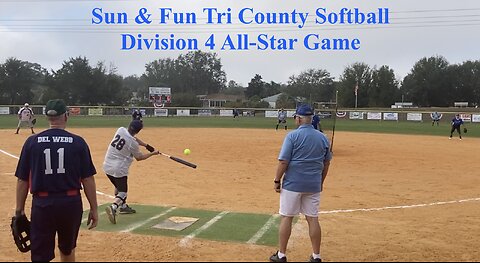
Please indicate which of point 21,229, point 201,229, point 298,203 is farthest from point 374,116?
point 21,229

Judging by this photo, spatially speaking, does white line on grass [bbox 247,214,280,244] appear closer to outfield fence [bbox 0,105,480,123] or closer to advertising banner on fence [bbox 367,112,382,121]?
outfield fence [bbox 0,105,480,123]

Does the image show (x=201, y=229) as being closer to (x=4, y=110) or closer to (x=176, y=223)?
(x=176, y=223)

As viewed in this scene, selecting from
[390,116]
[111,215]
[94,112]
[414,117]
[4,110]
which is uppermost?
[4,110]

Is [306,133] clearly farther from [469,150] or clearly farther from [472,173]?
[469,150]

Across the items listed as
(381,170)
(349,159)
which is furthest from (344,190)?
(349,159)

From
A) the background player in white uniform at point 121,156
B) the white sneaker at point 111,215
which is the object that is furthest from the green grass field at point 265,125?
the white sneaker at point 111,215

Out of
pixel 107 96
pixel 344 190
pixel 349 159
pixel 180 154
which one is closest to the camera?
pixel 344 190

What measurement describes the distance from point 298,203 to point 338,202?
476cm

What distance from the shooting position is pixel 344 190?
1184 centimetres

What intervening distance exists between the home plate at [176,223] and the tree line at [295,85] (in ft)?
208

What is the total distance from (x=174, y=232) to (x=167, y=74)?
12201 cm

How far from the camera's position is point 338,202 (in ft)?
33.6

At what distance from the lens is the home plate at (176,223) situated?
24.9ft

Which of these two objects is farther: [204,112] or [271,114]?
[204,112]
